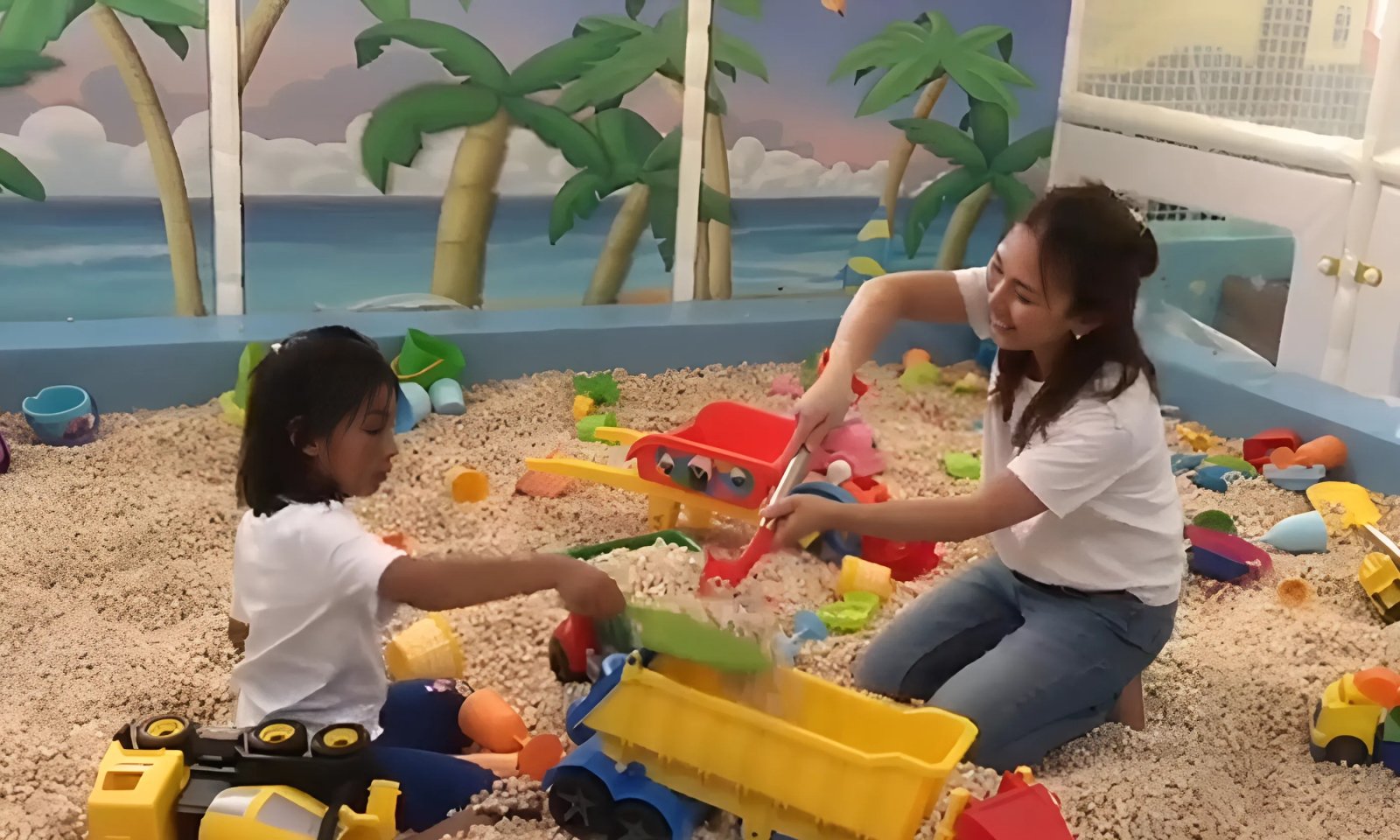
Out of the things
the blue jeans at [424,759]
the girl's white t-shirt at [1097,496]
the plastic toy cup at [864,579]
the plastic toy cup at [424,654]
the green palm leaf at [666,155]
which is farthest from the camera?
the green palm leaf at [666,155]

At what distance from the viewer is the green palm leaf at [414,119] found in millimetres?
2246

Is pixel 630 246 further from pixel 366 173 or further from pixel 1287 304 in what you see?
pixel 1287 304

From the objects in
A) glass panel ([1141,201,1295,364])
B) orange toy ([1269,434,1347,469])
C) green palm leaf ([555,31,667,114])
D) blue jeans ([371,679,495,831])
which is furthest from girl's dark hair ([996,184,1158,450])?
green palm leaf ([555,31,667,114])

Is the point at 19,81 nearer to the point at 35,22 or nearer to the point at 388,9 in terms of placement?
the point at 35,22

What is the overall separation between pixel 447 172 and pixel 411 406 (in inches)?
21.0

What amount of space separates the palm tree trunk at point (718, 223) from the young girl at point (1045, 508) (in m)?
1.13

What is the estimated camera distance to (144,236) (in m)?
2.16

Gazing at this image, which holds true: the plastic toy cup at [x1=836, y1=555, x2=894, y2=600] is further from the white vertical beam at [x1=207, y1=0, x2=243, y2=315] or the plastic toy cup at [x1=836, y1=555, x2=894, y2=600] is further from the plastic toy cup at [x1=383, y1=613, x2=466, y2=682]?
the white vertical beam at [x1=207, y1=0, x2=243, y2=315]

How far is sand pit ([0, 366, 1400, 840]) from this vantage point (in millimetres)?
1154

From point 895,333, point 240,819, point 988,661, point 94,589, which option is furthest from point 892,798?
point 895,333

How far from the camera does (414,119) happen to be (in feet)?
7.43

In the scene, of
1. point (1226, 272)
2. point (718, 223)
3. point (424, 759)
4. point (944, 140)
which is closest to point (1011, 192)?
point (944, 140)

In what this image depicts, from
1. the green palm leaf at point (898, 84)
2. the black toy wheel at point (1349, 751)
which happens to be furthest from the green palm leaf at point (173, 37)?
the black toy wheel at point (1349, 751)

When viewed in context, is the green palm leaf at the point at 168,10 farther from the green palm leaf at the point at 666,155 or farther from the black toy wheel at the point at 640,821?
the black toy wheel at the point at 640,821
